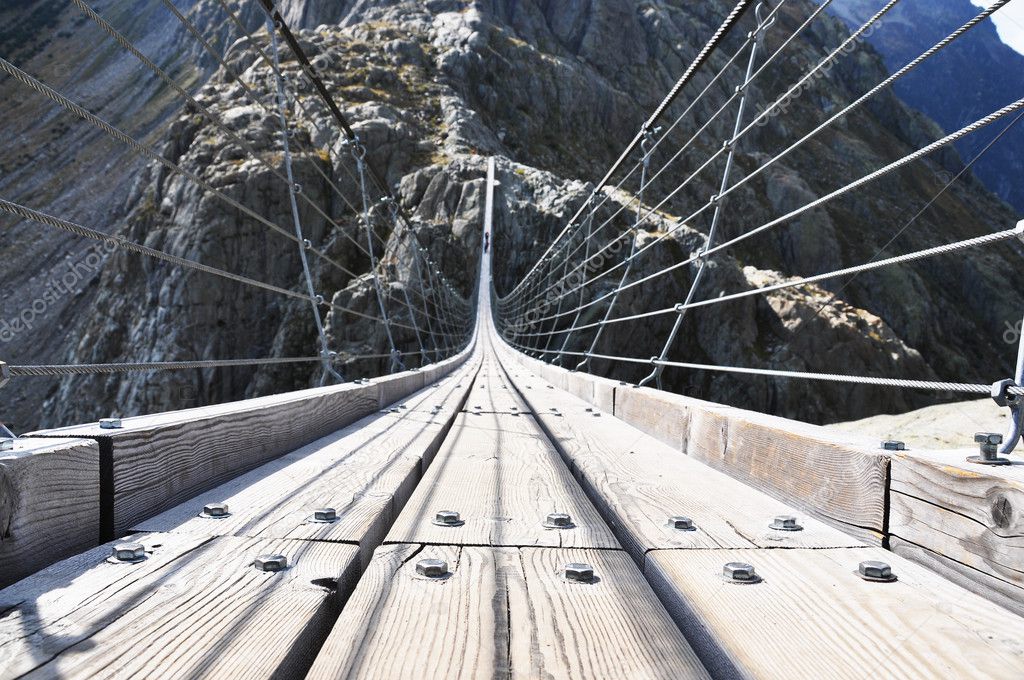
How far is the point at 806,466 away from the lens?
3.46 ft

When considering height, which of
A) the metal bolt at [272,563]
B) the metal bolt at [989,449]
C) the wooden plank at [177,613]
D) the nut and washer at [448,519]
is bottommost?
the wooden plank at [177,613]

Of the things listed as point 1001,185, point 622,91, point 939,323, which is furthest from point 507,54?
point 1001,185

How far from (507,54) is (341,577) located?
1467 inches

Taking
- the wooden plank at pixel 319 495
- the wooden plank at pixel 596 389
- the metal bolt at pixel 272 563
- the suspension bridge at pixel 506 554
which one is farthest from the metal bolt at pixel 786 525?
the wooden plank at pixel 596 389

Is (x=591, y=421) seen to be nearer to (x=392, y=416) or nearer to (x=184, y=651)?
(x=392, y=416)

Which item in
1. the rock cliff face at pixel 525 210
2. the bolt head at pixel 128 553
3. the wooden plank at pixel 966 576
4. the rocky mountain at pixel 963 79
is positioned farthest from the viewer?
the rocky mountain at pixel 963 79

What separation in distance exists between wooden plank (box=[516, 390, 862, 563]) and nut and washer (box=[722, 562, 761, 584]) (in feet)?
0.38

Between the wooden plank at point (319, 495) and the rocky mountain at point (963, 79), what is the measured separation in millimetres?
86586

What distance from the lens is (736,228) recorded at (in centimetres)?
3344

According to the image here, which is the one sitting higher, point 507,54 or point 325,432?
point 507,54

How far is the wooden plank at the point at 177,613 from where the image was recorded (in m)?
0.55

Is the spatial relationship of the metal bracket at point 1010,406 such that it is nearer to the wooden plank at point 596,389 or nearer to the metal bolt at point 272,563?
the metal bolt at point 272,563

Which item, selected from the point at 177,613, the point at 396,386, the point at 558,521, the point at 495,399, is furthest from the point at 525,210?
the point at 177,613

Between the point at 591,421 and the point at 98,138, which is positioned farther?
the point at 98,138
